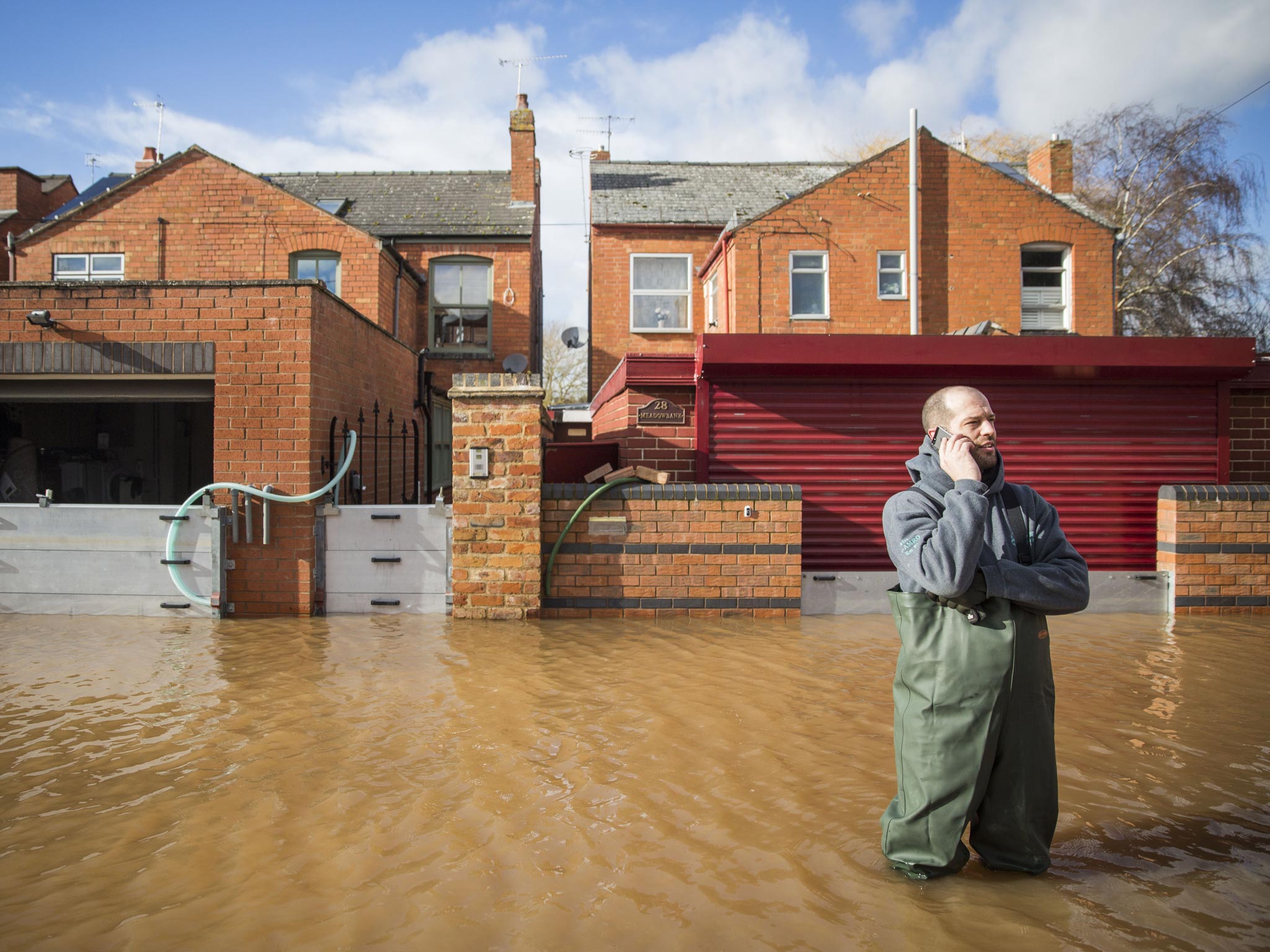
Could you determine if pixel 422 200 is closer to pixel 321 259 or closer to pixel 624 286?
pixel 321 259

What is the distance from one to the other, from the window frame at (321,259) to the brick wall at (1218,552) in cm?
1524

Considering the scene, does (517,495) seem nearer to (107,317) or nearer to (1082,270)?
(107,317)

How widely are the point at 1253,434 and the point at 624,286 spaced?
501 inches

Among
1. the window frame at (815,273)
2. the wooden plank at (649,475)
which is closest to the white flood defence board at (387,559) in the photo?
the wooden plank at (649,475)

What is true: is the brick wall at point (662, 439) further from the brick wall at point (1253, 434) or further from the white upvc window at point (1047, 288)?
the white upvc window at point (1047, 288)

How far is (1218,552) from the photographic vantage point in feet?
28.0

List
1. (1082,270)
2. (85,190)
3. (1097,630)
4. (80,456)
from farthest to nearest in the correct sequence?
(85,190), (1082,270), (80,456), (1097,630)

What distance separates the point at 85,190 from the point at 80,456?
1828cm

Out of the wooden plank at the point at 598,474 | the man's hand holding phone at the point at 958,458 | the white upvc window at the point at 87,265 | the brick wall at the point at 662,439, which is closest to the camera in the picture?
the man's hand holding phone at the point at 958,458

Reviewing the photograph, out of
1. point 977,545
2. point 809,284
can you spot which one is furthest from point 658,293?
point 977,545

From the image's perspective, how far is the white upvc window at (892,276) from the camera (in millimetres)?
16438

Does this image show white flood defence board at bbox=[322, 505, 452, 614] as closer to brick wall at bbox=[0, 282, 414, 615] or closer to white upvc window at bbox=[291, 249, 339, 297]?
brick wall at bbox=[0, 282, 414, 615]

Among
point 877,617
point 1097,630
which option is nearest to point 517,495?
point 877,617

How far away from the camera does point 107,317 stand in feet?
26.7
